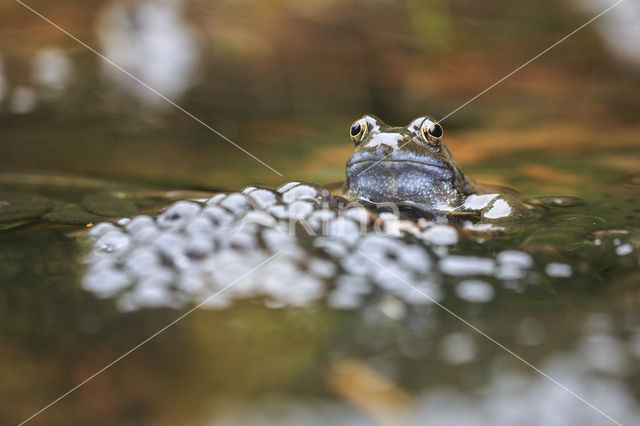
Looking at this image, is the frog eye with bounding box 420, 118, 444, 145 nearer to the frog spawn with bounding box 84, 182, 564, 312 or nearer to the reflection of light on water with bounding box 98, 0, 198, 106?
the frog spawn with bounding box 84, 182, 564, 312

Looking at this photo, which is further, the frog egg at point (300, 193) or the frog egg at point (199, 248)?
the frog egg at point (300, 193)

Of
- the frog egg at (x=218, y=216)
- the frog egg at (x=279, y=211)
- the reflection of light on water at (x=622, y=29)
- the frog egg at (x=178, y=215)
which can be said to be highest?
the reflection of light on water at (x=622, y=29)

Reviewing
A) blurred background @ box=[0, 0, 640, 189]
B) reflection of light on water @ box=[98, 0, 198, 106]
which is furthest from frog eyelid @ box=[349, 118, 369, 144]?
reflection of light on water @ box=[98, 0, 198, 106]

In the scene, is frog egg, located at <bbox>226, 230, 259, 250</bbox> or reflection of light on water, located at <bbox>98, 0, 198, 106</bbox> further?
reflection of light on water, located at <bbox>98, 0, 198, 106</bbox>

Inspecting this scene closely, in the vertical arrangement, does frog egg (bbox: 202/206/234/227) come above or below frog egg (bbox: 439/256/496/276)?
below

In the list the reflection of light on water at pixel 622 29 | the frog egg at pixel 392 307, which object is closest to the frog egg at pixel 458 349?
the frog egg at pixel 392 307

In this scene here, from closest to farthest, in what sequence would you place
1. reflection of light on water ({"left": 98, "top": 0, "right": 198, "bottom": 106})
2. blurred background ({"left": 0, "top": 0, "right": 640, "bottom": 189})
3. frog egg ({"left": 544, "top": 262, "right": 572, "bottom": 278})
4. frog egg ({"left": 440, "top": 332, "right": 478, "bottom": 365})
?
1. frog egg ({"left": 440, "top": 332, "right": 478, "bottom": 365})
2. frog egg ({"left": 544, "top": 262, "right": 572, "bottom": 278})
3. blurred background ({"left": 0, "top": 0, "right": 640, "bottom": 189})
4. reflection of light on water ({"left": 98, "top": 0, "right": 198, "bottom": 106})

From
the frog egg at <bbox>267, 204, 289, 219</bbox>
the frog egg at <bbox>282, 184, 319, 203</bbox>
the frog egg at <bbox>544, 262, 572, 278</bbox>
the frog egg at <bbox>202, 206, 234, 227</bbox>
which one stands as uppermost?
the frog egg at <bbox>544, 262, 572, 278</bbox>

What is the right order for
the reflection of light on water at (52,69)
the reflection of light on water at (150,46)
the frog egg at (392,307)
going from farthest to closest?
the reflection of light on water at (150,46) → the reflection of light on water at (52,69) → the frog egg at (392,307)

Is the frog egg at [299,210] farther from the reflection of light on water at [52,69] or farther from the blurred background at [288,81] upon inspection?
the reflection of light on water at [52,69]
